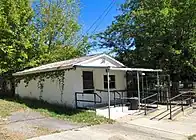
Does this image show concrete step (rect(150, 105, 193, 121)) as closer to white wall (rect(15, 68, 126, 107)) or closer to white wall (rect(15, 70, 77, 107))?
white wall (rect(15, 68, 126, 107))

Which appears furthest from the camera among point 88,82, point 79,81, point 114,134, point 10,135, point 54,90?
point 54,90

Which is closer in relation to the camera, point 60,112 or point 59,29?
point 60,112

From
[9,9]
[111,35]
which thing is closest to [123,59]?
[111,35]

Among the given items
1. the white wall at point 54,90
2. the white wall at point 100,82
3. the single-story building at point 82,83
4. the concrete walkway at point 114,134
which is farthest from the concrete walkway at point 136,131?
the white wall at point 54,90

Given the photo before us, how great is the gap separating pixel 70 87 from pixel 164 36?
943cm

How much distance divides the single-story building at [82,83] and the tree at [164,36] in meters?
3.91

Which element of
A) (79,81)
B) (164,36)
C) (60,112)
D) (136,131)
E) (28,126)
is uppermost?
(164,36)

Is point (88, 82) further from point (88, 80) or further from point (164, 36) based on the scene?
point (164, 36)

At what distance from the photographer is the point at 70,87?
1636 centimetres

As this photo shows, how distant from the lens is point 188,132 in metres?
11.2

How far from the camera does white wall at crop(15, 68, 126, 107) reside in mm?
16312

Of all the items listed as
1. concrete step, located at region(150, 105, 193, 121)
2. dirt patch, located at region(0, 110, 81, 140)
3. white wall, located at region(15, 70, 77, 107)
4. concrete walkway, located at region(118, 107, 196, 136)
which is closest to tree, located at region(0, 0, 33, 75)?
white wall, located at region(15, 70, 77, 107)

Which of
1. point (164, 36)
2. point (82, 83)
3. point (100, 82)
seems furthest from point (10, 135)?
point (164, 36)

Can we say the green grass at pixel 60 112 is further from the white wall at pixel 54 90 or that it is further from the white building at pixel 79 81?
the white building at pixel 79 81
